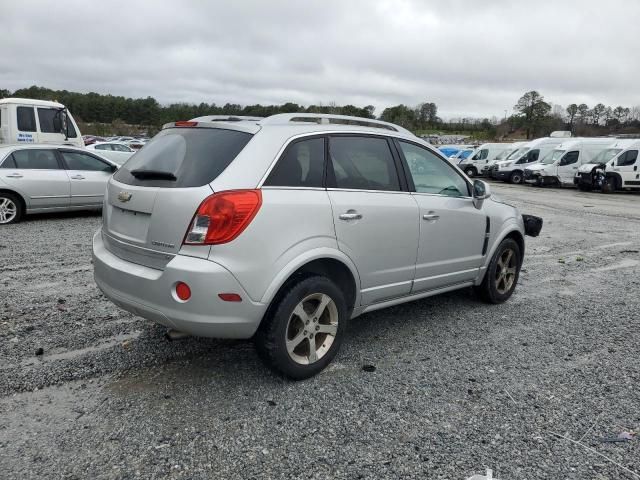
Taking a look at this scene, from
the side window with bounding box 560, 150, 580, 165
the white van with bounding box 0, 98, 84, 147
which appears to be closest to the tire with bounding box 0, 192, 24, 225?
the white van with bounding box 0, 98, 84, 147

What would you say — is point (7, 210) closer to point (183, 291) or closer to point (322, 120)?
point (322, 120)

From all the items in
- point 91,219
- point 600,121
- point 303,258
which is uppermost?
point 600,121

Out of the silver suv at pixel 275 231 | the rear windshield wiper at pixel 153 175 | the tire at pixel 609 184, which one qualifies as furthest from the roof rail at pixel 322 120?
the tire at pixel 609 184

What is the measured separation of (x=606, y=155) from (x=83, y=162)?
23907 millimetres

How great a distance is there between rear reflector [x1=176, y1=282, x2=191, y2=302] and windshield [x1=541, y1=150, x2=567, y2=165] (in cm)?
2676

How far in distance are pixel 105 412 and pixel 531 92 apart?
9070cm

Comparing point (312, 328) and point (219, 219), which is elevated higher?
point (219, 219)

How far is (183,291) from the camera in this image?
3.08m

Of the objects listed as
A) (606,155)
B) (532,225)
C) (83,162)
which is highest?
(606,155)

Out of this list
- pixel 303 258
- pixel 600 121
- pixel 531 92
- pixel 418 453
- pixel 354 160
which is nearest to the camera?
pixel 418 453

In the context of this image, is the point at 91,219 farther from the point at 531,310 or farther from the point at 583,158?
the point at 583,158

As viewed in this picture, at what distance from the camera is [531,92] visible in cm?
8331

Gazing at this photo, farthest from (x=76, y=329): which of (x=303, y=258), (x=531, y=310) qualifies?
(x=531, y=310)

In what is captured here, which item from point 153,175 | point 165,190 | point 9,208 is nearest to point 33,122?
point 9,208
